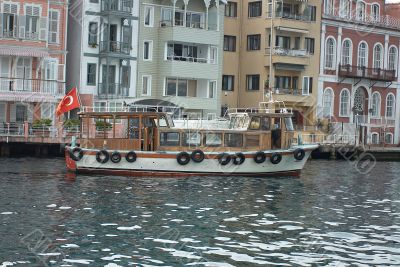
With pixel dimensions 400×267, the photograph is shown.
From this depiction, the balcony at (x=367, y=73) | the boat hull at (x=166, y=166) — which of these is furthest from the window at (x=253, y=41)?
the boat hull at (x=166, y=166)

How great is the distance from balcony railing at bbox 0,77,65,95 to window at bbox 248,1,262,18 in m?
19.8

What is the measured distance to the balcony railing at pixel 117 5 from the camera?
62356 mm

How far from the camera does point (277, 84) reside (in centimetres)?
7225

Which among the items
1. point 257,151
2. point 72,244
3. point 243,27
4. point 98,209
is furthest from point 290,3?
point 72,244

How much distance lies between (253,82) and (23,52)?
22.0 meters

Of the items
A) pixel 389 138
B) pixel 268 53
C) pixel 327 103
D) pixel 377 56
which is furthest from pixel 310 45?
pixel 389 138

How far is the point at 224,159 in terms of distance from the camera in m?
43.8

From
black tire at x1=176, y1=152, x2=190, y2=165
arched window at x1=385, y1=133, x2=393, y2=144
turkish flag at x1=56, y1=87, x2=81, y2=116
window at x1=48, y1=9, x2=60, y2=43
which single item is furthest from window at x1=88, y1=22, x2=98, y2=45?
arched window at x1=385, y1=133, x2=393, y2=144

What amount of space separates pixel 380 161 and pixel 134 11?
77.3ft

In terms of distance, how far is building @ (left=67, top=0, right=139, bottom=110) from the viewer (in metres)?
61.8

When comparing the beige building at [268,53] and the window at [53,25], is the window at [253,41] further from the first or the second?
the window at [53,25]

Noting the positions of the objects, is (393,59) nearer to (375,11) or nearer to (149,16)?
(375,11)

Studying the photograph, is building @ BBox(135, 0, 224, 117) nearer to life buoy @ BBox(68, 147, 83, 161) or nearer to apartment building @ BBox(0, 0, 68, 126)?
apartment building @ BBox(0, 0, 68, 126)

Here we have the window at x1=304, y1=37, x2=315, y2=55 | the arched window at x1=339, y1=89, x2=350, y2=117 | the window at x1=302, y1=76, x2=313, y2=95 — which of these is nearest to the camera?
the window at x1=302, y1=76, x2=313, y2=95
